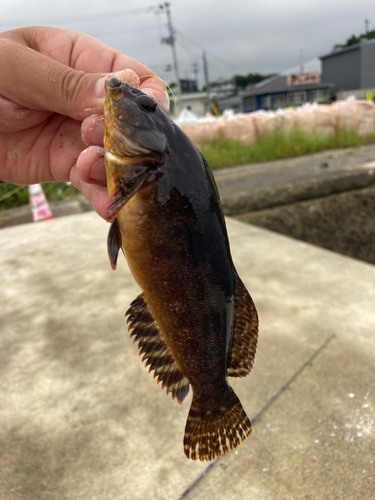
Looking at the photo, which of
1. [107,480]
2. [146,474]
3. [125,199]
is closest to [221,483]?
[146,474]

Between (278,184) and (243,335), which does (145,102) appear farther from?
(278,184)

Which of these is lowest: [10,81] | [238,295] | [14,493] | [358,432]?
[358,432]

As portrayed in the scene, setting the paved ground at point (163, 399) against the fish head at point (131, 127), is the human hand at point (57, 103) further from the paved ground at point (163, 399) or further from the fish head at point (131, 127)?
the paved ground at point (163, 399)

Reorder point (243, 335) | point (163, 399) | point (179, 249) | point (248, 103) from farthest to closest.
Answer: point (248, 103)
point (163, 399)
point (243, 335)
point (179, 249)

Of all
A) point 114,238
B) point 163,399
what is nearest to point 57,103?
point 114,238

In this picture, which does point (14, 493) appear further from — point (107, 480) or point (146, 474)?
point (146, 474)

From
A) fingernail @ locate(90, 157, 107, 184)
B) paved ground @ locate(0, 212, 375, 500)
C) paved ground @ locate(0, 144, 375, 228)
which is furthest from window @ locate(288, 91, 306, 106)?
fingernail @ locate(90, 157, 107, 184)
